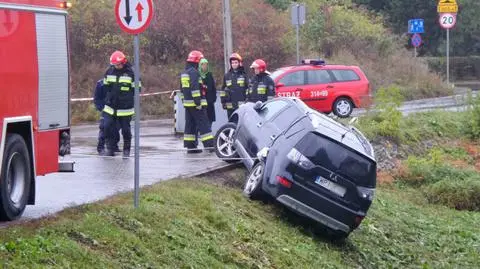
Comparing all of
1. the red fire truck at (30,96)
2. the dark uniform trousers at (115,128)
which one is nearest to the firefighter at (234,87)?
the dark uniform trousers at (115,128)

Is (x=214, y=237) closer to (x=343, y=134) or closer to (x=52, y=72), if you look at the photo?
(x=52, y=72)

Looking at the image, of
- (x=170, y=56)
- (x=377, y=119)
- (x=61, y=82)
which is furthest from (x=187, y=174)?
(x=170, y=56)

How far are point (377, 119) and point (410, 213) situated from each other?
6.40 meters

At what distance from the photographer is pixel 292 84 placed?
2811cm

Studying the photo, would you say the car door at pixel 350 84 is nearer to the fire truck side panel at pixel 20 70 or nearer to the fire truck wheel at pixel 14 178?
the fire truck side panel at pixel 20 70

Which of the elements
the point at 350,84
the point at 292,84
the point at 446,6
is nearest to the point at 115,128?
the point at 292,84

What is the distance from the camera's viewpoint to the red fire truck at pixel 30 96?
9.66 metres

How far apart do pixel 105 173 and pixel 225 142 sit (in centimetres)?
250

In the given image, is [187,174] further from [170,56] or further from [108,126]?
[170,56]

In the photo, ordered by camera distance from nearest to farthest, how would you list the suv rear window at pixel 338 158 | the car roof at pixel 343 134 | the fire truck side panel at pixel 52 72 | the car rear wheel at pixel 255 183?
1. the fire truck side panel at pixel 52 72
2. the suv rear window at pixel 338 158
3. the car roof at pixel 343 134
4. the car rear wheel at pixel 255 183

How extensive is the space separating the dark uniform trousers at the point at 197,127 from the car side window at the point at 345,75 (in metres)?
11.9

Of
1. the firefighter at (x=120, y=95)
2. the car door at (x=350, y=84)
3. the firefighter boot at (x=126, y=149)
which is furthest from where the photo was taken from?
the car door at (x=350, y=84)

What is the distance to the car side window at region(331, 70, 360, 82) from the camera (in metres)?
28.8

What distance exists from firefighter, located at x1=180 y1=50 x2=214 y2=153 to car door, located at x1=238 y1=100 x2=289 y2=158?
171 cm
